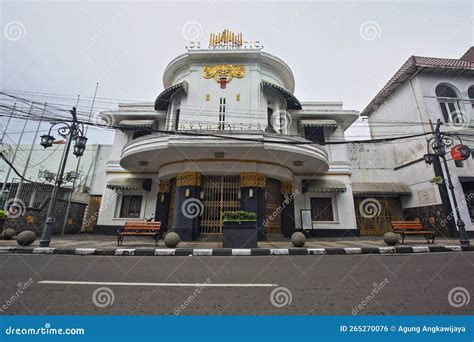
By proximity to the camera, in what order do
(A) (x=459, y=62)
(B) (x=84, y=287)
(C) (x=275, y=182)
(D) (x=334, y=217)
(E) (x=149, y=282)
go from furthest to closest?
(A) (x=459, y=62)
(D) (x=334, y=217)
(C) (x=275, y=182)
(E) (x=149, y=282)
(B) (x=84, y=287)

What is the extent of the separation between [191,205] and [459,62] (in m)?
21.9

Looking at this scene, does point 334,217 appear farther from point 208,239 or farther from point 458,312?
point 458,312

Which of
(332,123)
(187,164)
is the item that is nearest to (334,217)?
(332,123)

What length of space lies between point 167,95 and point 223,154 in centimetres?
600

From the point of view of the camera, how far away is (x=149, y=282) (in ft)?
13.4

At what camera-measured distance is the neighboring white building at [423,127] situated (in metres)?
14.0

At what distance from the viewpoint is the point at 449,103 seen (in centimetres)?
1594

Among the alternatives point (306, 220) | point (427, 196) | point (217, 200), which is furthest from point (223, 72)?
point (427, 196)

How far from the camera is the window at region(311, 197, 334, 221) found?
1489cm
